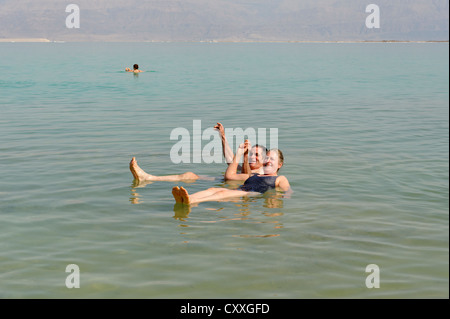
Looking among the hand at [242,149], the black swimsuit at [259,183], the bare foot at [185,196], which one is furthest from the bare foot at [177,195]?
the hand at [242,149]

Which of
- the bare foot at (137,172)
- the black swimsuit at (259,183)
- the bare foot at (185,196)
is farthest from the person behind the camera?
the bare foot at (137,172)

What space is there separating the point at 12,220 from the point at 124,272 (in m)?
2.98

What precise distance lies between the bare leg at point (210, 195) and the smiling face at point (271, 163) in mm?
545

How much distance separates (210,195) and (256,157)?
1.69 m

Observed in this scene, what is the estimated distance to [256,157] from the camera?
1131cm

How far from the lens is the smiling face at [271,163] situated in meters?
10.6

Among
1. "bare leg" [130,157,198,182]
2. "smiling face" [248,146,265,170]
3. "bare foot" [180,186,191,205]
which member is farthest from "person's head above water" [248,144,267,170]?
"bare foot" [180,186,191,205]

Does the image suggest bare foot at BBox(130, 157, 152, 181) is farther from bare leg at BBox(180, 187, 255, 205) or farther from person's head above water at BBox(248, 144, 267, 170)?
person's head above water at BBox(248, 144, 267, 170)

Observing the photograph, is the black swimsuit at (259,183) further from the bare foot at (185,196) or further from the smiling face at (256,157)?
the bare foot at (185,196)

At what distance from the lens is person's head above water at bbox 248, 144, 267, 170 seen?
11.3m

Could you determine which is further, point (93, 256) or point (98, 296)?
point (93, 256)
